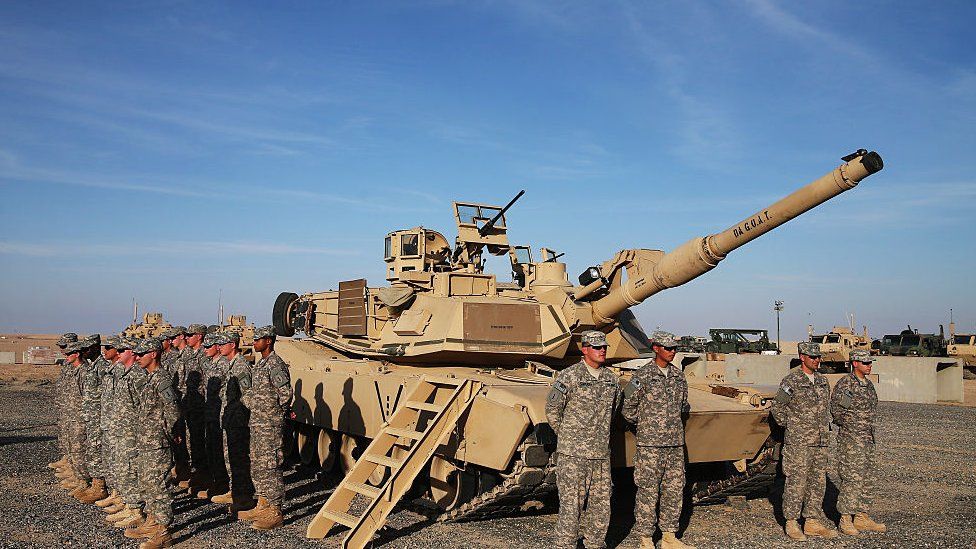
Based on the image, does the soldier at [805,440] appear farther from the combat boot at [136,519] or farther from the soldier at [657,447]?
the combat boot at [136,519]

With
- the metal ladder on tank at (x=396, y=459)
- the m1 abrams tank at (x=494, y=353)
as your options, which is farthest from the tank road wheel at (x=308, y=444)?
the metal ladder on tank at (x=396, y=459)

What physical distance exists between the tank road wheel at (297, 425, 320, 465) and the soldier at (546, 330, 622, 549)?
7232 mm

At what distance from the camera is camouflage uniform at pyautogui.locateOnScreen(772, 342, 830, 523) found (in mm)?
8617

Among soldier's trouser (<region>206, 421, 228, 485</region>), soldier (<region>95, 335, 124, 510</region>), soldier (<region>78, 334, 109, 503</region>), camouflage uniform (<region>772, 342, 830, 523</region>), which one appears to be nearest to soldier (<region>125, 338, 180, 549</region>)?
soldier (<region>95, 335, 124, 510</region>)

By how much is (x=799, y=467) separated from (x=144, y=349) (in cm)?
689

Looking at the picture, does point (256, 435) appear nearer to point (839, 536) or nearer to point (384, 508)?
point (384, 508)

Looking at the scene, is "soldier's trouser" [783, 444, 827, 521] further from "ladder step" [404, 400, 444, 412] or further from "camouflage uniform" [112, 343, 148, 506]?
"camouflage uniform" [112, 343, 148, 506]

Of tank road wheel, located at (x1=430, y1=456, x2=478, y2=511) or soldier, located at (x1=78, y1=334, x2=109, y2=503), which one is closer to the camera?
tank road wheel, located at (x1=430, y1=456, x2=478, y2=511)

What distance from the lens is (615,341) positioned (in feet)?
38.3

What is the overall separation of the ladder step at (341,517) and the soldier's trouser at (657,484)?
9.08ft

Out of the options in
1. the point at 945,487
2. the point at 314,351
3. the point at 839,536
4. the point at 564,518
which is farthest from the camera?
the point at 314,351

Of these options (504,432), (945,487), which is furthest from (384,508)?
(945,487)

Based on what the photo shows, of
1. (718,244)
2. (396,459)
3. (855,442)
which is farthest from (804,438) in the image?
(396,459)

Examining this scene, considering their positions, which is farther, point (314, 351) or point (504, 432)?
point (314, 351)
